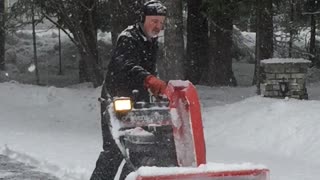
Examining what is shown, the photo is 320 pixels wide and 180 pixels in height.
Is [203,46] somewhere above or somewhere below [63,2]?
below

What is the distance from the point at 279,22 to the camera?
772 inches

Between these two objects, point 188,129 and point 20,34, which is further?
point 20,34

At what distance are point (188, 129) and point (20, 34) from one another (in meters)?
29.8

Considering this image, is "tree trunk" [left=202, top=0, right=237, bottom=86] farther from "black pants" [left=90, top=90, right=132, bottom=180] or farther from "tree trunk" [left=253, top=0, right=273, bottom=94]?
"black pants" [left=90, top=90, right=132, bottom=180]

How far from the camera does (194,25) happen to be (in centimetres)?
2169

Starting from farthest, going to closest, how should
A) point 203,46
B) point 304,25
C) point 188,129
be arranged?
1. point 203,46
2. point 304,25
3. point 188,129

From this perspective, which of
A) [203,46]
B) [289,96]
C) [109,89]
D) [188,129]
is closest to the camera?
[188,129]

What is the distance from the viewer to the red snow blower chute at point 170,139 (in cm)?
426

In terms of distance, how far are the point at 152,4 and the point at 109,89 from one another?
2.81 feet

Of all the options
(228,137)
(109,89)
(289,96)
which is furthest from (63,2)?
(109,89)

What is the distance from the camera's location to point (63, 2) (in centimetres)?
1772

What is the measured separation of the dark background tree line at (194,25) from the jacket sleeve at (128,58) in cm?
790

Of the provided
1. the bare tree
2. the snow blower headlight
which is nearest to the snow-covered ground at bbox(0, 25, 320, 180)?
the bare tree

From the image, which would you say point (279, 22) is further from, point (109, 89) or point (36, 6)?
point (109, 89)
